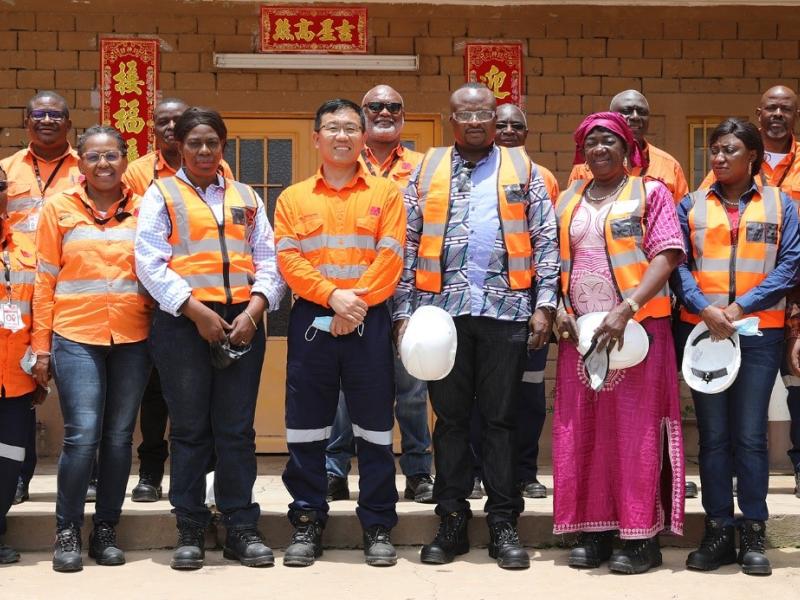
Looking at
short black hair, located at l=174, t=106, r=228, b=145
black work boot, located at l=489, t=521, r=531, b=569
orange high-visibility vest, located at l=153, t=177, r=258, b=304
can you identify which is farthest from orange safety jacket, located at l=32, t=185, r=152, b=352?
black work boot, located at l=489, t=521, r=531, b=569

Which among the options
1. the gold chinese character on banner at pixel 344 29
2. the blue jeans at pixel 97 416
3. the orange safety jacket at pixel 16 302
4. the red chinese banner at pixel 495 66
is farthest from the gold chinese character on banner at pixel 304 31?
the blue jeans at pixel 97 416

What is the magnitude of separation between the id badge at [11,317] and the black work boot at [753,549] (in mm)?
3399

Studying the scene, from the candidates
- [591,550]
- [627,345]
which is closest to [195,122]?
[627,345]

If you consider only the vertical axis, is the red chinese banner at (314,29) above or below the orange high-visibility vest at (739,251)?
above

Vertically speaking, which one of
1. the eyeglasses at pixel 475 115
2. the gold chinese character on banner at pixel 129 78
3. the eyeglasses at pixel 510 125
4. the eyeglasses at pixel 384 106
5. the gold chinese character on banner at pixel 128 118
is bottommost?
the eyeglasses at pixel 475 115

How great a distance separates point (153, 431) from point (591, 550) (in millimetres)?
2434

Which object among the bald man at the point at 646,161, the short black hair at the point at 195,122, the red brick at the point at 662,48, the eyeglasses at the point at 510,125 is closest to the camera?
the short black hair at the point at 195,122

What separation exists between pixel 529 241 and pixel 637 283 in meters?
0.53

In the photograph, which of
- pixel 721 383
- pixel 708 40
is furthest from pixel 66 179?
pixel 708 40

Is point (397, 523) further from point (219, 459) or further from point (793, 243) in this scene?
point (793, 243)

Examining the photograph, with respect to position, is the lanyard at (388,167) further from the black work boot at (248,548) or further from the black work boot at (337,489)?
the black work boot at (248,548)

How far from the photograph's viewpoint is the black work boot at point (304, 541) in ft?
18.3

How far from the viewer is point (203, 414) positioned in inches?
219

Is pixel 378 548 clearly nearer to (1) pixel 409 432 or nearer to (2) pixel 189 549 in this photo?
(2) pixel 189 549
